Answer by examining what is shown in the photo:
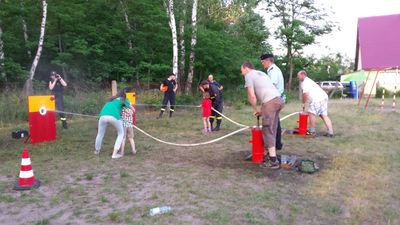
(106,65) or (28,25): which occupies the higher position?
(28,25)

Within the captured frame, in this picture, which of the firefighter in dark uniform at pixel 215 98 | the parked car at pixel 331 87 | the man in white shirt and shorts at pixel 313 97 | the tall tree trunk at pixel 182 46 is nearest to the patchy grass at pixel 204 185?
the man in white shirt and shorts at pixel 313 97

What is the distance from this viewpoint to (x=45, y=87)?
19.3 meters

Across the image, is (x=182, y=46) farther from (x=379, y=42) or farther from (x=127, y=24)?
(x=379, y=42)

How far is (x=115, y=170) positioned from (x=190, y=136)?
418 centimetres

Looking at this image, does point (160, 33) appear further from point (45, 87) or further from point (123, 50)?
point (45, 87)

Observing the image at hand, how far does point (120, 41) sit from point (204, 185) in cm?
2021

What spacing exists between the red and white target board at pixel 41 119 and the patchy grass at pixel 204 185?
1.38 ft

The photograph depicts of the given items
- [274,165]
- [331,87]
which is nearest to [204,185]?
[274,165]

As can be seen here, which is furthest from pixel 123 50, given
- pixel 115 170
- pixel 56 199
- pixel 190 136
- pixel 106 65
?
pixel 56 199

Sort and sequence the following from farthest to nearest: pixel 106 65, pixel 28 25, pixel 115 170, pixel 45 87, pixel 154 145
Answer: pixel 106 65 → pixel 28 25 → pixel 45 87 → pixel 154 145 → pixel 115 170

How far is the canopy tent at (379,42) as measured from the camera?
38438mm

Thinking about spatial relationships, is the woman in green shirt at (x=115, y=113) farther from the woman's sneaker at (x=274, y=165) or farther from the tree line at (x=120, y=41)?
the tree line at (x=120, y=41)

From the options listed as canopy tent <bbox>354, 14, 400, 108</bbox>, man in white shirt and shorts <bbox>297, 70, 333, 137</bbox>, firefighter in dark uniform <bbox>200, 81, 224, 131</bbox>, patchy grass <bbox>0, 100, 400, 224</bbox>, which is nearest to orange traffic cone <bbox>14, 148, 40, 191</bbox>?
patchy grass <bbox>0, 100, 400, 224</bbox>

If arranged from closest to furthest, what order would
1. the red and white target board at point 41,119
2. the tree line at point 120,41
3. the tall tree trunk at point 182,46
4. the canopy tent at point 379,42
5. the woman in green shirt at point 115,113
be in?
the woman in green shirt at point 115,113 → the red and white target board at point 41,119 → the tree line at point 120,41 → the tall tree trunk at point 182,46 → the canopy tent at point 379,42
